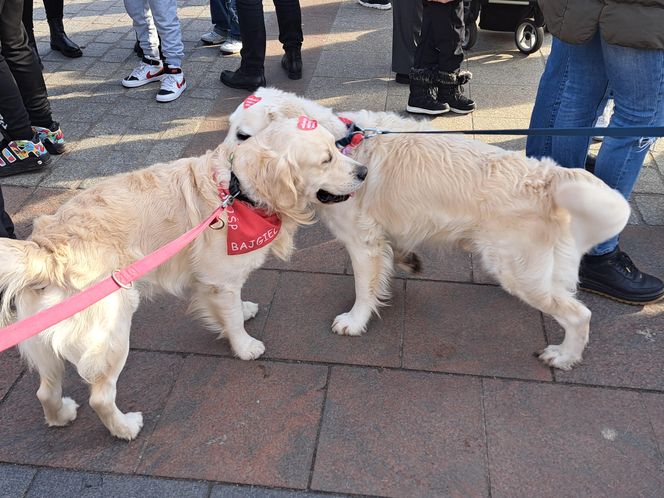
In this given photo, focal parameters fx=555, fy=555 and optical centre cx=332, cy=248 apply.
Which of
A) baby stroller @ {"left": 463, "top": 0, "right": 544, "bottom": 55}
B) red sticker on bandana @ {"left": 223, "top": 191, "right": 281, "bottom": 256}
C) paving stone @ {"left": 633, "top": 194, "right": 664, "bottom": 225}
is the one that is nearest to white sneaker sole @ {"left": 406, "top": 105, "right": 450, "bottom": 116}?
baby stroller @ {"left": 463, "top": 0, "right": 544, "bottom": 55}

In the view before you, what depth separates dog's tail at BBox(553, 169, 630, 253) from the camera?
94.0 inches

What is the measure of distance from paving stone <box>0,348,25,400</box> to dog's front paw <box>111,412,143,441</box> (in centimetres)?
74

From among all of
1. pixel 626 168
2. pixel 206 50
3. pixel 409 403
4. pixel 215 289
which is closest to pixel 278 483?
pixel 409 403

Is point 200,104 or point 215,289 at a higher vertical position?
point 215,289

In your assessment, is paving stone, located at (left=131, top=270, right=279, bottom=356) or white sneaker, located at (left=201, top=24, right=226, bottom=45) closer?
paving stone, located at (left=131, top=270, right=279, bottom=356)

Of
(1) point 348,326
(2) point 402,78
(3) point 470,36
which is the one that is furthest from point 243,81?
(1) point 348,326

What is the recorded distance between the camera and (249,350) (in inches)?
119

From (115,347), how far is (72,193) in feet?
7.91

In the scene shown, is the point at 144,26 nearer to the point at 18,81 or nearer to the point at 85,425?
the point at 18,81

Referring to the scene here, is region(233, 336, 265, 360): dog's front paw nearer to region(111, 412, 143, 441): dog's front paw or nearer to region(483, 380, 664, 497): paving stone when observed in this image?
region(111, 412, 143, 441): dog's front paw

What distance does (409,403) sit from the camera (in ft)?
9.12

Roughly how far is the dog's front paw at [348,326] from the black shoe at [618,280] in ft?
4.66

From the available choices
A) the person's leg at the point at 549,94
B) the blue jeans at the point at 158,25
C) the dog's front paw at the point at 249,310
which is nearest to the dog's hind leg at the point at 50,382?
the dog's front paw at the point at 249,310

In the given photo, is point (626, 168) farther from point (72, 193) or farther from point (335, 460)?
point (72, 193)
